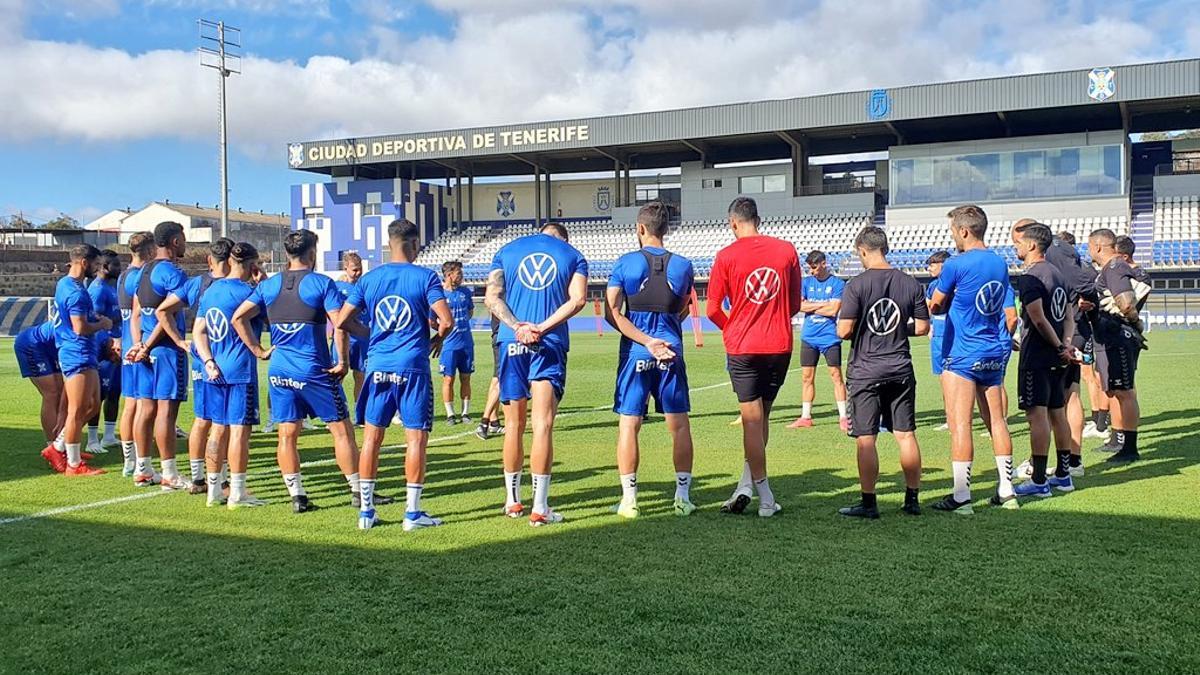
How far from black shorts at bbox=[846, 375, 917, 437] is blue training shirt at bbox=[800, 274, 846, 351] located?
13.7 feet

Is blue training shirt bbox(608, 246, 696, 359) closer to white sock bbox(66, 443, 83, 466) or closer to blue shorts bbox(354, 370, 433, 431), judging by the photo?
blue shorts bbox(354, 370, 433, 431)

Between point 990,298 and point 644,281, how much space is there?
2.36m

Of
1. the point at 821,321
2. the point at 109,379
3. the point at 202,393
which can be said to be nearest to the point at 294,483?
the point at 202,393

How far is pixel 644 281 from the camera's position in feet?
19.9

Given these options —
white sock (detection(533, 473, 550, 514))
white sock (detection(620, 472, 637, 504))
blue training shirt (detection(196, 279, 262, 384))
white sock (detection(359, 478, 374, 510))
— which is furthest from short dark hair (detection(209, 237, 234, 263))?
white sock (detection(620, 472, 637, 504))

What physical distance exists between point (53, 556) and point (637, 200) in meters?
46.8

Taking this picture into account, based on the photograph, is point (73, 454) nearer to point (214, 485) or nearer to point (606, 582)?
point (214, 485)

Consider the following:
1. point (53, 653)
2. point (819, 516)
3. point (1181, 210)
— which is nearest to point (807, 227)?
point (1181, 210)

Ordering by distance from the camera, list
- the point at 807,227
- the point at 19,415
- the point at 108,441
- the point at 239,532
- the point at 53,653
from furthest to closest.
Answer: the point at 807,227 < the point at 19,415 < the point at 108,441 < the point at 239,532 < the point at 53,653

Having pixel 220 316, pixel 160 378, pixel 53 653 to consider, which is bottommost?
pixel 53 653

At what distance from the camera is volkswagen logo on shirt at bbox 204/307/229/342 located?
672 cm

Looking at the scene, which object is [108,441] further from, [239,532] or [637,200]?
[637,200]

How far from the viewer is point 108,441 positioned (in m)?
9.87

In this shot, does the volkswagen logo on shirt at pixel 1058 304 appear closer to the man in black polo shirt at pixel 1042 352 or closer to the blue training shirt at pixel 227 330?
the man in black polo shirt at pixel 1042 352
